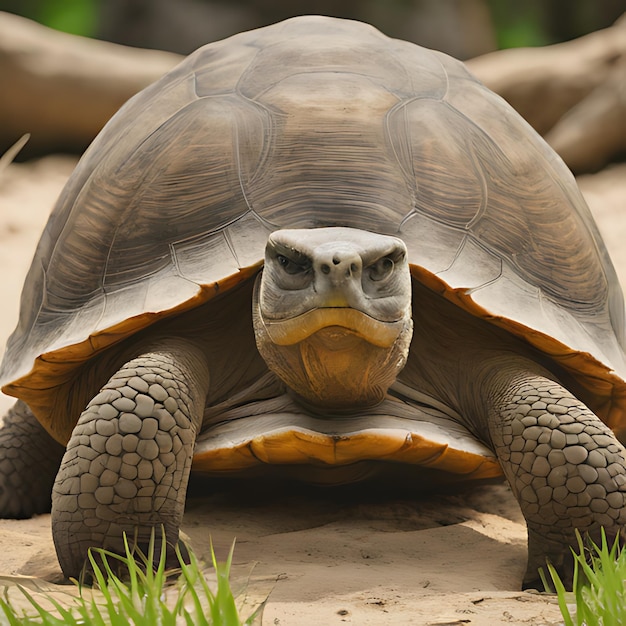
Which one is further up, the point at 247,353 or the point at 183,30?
the point at 183,30

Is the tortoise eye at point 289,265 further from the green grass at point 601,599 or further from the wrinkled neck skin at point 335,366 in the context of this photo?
the green grass at point 601,599

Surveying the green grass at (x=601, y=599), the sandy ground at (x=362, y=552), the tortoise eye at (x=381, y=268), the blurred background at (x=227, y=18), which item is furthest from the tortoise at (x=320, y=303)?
the blurred background at (x=227, y=18)

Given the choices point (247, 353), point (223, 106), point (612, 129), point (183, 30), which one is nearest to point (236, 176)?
point (223, 106)

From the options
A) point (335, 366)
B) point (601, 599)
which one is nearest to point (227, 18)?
point (335, 366)

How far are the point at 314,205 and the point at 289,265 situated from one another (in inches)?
18.3

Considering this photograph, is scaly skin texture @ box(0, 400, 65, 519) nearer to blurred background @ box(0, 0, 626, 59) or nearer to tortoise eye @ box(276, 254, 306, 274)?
tortoise eye @ box(276, 254, 306, 274)

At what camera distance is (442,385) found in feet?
10.8

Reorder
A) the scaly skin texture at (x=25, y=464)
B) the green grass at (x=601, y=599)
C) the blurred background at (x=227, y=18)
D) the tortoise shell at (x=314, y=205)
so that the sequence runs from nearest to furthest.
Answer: the green grass at (x=601, y=599)
the tortoise shell at (x=314, y=205)
the scaly skin texture at (x=25, y=464)
the blurred background at (x=227, y=18)

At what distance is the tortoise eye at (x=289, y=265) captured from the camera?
2.70m

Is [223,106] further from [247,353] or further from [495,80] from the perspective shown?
[495,80]

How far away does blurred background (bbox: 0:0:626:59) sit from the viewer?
49.8 feet

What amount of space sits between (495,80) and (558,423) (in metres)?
8.30

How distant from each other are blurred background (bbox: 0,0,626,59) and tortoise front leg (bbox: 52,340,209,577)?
1313 centimetres

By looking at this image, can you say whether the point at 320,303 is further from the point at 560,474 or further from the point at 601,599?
the point at 601,599
